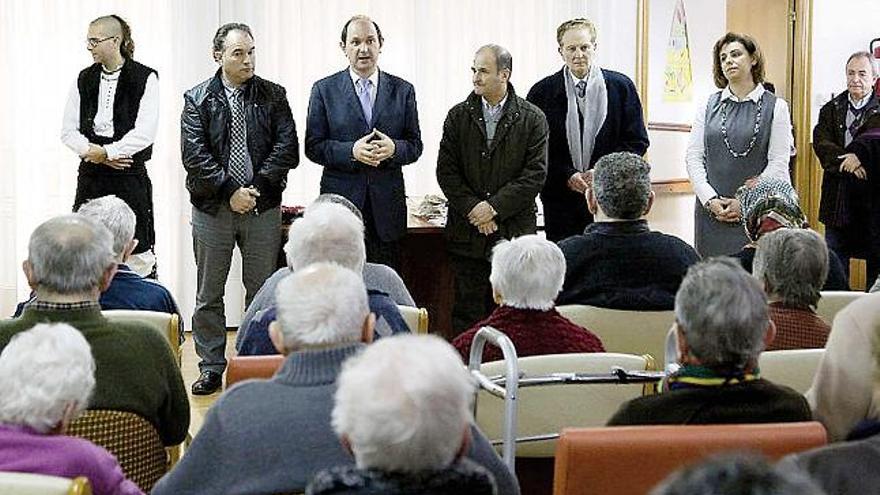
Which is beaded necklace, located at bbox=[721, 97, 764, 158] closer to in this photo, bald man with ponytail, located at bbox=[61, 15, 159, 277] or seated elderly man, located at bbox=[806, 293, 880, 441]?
bald man with ponytail, located at bbox=[61, 15, 159, 277]

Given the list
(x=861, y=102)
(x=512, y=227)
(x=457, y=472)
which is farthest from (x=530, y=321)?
(x=861, y=102)

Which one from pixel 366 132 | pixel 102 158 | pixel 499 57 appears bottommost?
pixel 102 158

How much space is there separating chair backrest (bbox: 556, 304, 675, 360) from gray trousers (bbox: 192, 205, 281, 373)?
2.27m

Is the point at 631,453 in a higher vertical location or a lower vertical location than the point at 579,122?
lower

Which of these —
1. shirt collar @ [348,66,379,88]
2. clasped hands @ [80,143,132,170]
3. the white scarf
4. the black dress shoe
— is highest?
shirt collar @ [348,66,379,88]

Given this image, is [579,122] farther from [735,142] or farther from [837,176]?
[837,176]

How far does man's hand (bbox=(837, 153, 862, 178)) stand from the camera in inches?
297

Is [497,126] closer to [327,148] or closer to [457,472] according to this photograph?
[327,148]

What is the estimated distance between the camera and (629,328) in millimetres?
3838

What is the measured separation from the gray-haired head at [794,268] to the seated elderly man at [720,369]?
0.87m

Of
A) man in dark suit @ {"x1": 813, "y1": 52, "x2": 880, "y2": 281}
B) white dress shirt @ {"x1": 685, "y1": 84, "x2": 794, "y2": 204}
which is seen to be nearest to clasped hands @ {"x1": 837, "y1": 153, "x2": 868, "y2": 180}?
man in dark suit @ {"x1": 813, "y1": 52, "x2": 880, "y2": 281}

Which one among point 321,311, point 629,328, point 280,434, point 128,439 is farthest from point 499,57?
point 280,434

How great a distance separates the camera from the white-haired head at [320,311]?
239 cm

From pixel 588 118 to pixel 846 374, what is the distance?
3666 millimetres
